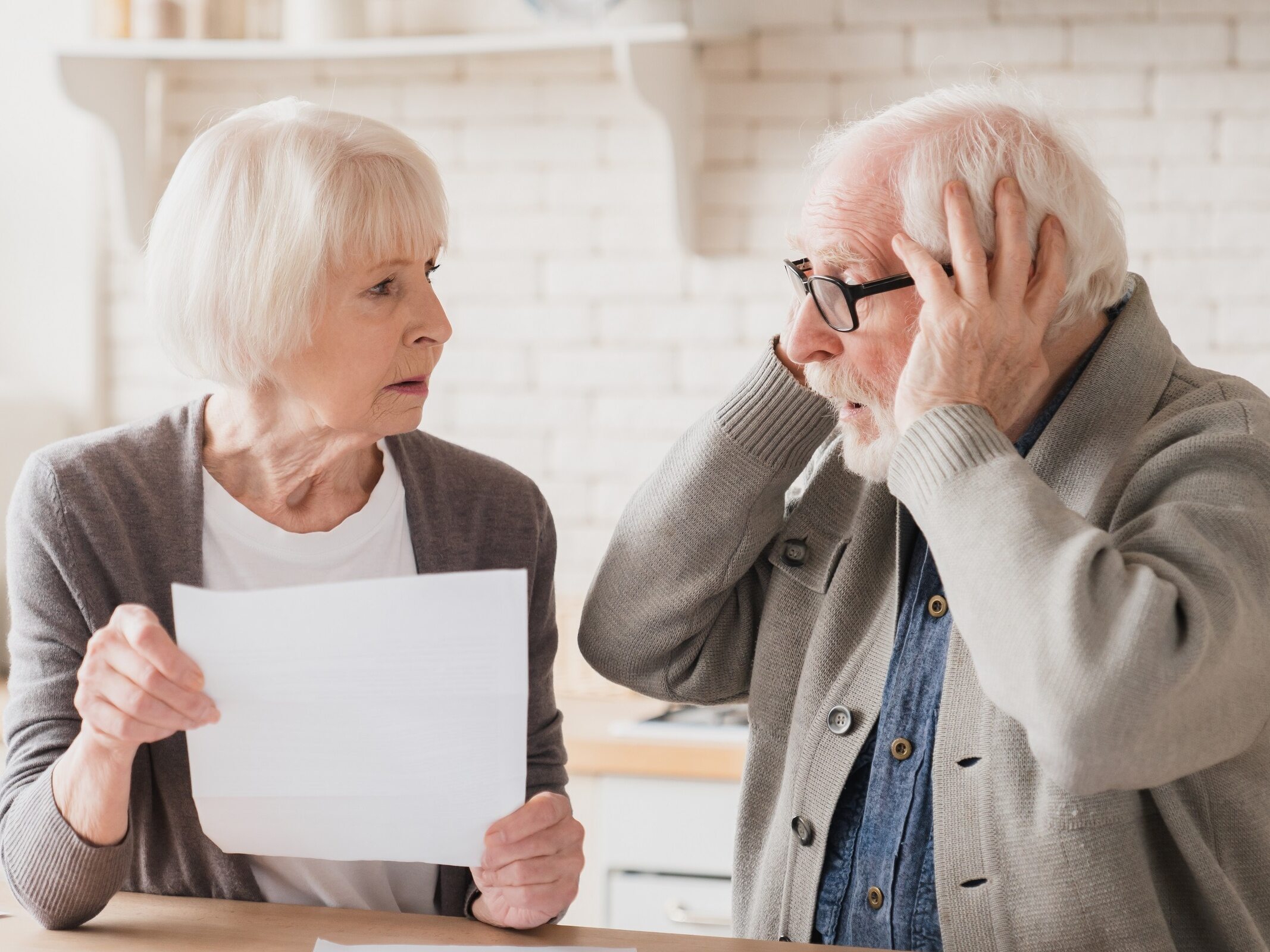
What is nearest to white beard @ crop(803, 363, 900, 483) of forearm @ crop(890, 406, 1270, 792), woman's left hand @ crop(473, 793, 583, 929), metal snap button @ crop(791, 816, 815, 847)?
forearm @ crop(890, 406, 1270, 792)

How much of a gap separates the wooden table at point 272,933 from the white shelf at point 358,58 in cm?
165

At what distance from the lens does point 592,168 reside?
268 centimetres

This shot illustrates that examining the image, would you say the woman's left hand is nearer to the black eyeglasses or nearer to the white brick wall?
the black eyeglasses

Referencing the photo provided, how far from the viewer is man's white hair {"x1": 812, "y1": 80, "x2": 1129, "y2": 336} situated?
1271 millimetres

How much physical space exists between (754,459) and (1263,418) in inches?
20.0

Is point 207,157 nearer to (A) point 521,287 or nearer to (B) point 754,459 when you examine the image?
(B) point 754,459

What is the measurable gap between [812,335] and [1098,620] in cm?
47

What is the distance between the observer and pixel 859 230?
1.32 m

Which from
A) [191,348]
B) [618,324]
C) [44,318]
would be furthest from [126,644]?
[44,318]

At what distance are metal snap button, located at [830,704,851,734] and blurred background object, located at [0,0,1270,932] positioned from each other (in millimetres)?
910

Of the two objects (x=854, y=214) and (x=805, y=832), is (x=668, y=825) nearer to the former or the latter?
(x=805, y=832)

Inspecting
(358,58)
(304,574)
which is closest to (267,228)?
(304,574)

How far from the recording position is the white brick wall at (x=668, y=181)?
2.39 metres

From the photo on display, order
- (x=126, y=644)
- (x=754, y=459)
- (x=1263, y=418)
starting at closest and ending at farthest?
(x=126, y=644), (x=1263, y=418), (x=754, y=459)
